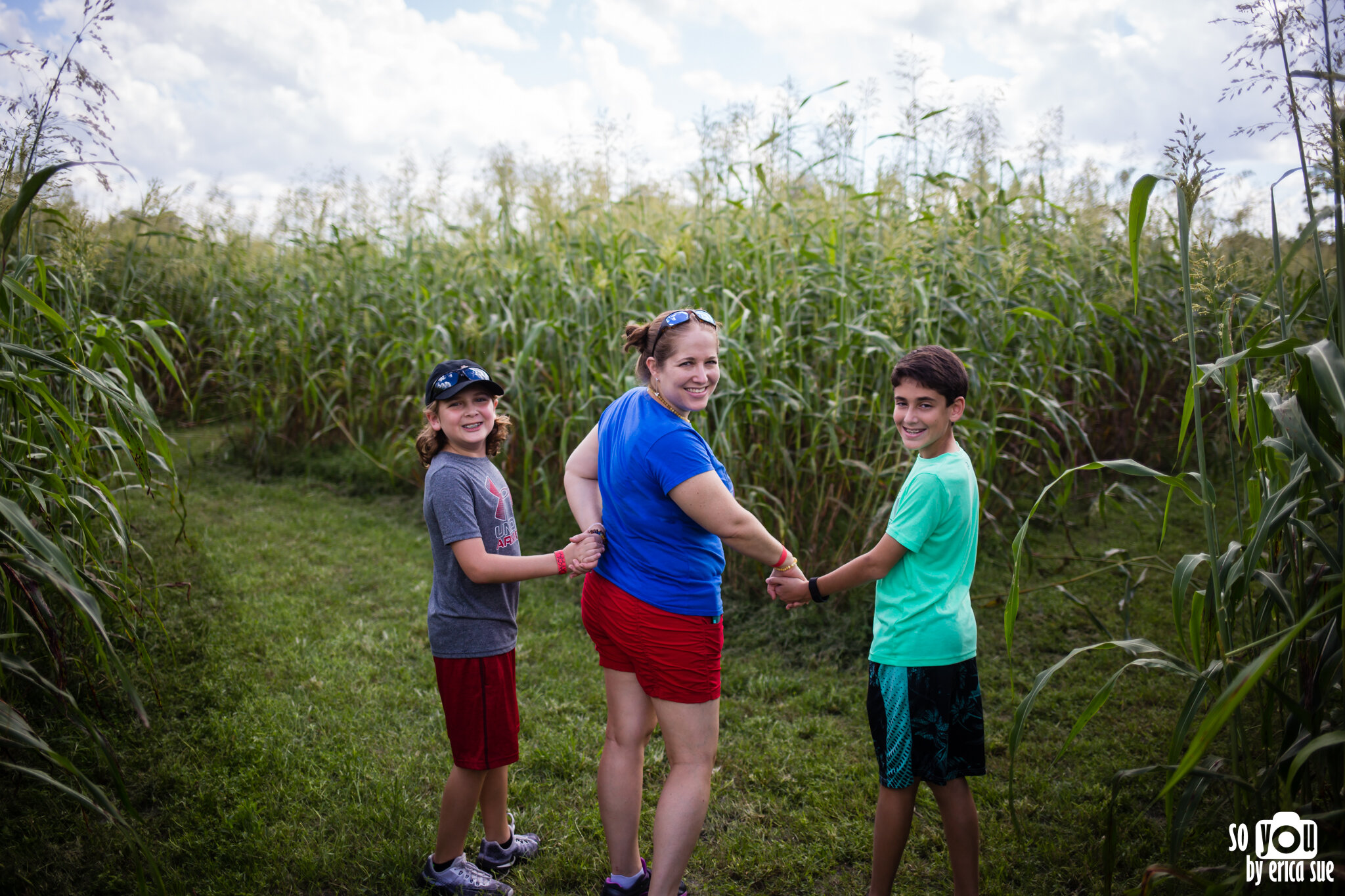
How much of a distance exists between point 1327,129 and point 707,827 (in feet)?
8.23

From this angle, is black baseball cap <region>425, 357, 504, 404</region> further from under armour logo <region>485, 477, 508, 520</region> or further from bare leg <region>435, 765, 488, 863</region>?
bare leg <region>435, 765, 488, 863</region>

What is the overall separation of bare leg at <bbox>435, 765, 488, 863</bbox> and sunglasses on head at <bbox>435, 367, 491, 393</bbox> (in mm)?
1100

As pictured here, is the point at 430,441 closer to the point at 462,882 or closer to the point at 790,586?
the point at 790,586

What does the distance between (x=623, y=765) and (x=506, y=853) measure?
1.88ft

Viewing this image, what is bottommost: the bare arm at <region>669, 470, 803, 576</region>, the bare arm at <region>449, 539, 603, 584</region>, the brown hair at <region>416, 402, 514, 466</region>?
the bare arm at <region>449, 539, 603, 584</region>

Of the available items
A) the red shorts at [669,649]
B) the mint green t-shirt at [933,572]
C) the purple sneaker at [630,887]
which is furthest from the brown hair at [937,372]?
the purple sneaker at [630,887]

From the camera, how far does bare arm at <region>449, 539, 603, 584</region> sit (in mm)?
2137

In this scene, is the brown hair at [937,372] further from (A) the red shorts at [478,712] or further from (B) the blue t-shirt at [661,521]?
(A) the red shorts at [478,712]

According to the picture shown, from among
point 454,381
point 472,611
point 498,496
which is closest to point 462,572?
point 472,611

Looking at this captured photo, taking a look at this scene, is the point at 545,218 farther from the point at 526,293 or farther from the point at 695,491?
the point at 695,491

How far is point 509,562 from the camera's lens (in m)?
2.19

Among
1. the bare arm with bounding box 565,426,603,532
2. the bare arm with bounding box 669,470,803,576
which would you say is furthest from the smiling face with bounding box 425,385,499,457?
the bare arm with bounding box 669,470,803,576

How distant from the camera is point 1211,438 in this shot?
18.5 feet

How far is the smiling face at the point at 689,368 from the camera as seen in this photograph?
2.05 metres
